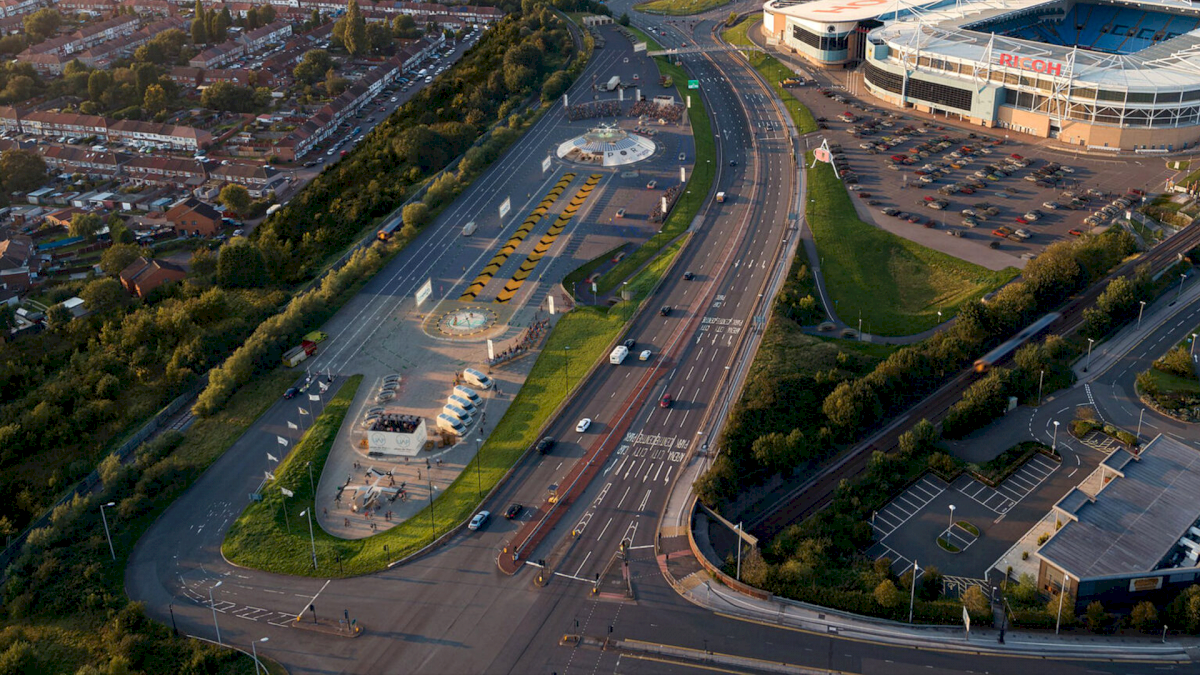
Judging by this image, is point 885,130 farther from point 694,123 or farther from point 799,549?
point 799,549

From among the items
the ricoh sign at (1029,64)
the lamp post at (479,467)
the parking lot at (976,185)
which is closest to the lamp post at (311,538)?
the lamp post at (479,467)

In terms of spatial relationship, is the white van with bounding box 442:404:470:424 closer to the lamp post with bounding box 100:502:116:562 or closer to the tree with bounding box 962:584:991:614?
the lamp post with bounding box 100:502:116:562

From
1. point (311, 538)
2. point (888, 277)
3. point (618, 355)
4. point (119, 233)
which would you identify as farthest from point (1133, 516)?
point (119, 233)

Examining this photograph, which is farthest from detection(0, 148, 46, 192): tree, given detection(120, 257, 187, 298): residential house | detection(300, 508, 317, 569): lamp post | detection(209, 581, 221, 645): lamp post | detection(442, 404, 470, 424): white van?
detection(209, 581, 221, 645): lamp post

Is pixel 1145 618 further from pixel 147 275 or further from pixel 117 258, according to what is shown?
pixel 117 258

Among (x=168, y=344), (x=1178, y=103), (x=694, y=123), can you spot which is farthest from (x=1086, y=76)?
(x=168, y=344)

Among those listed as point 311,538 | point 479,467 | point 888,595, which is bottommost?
point 311,538
